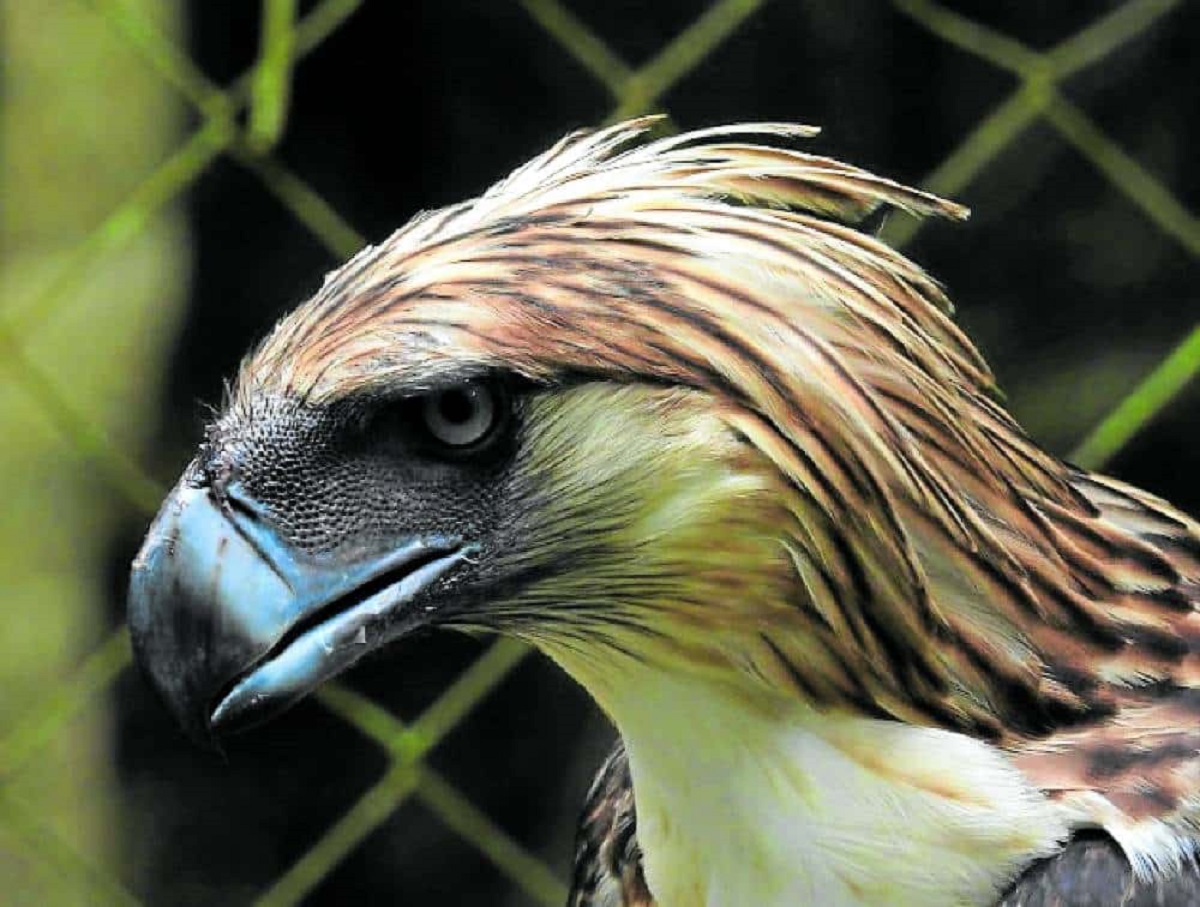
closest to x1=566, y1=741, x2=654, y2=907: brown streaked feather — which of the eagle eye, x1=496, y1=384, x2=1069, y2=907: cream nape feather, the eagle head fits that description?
x1=496, y1=384, x2=1069, y2=907: cream nape feather

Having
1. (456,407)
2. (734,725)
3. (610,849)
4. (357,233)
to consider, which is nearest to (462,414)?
(456,407)

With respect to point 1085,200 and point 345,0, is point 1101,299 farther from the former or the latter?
point 345,0

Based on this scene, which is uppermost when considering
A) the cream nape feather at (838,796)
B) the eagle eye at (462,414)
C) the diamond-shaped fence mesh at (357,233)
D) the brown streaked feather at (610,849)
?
the diamond-shaped fence mesh at (357,233)

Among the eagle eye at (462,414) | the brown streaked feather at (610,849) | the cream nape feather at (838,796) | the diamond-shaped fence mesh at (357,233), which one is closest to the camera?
the eagle eye at (462,414)

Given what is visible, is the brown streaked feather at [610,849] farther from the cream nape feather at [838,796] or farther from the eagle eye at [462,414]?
the eagle eye at [462,414]

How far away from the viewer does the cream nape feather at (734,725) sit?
0.99 metres

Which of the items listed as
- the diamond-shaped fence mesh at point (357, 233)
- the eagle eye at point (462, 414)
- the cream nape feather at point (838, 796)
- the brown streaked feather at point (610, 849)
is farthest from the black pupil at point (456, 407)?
the diamond-shaped fence mesh at point (357, 233)

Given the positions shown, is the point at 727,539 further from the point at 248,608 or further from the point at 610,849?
the point at 610,849

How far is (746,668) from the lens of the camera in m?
1.05

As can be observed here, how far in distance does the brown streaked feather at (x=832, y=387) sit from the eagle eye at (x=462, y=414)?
0.01 metres

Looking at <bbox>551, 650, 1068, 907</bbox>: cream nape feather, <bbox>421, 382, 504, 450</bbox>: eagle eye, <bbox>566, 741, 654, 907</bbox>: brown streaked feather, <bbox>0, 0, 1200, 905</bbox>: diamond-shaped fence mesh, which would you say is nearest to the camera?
<bbox>421, 382, 504, 450</bbox>: eagle eye

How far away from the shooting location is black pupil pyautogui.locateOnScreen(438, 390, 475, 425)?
96 cm

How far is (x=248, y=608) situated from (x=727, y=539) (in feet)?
0.76

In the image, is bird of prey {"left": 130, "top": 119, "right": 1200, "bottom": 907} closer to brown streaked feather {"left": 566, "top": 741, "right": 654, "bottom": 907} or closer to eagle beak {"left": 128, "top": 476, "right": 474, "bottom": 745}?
eagle beak {"left": 128, "top": 476, "right": 474, "bottom": 745}
